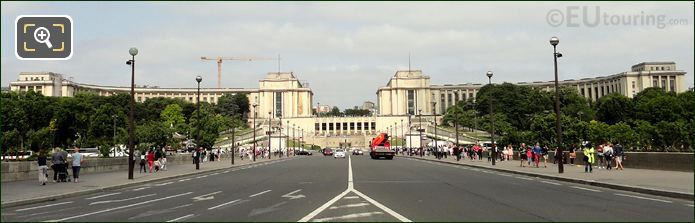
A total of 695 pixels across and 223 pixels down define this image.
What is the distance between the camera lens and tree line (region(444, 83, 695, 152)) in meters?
55.1

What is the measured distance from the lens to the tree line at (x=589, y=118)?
55062mm

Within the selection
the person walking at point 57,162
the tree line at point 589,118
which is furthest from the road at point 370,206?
the tree line at point 589,118

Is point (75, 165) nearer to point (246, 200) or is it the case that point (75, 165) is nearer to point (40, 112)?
point (246, 200)

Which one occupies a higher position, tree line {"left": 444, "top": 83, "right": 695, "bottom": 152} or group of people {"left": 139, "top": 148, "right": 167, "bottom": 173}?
tree line {"left": 444, "top": 83, "right": 695, "bottom": 152}

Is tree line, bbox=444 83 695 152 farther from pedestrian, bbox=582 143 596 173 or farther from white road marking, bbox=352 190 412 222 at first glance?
white road marking, bbox=352 190 412 222

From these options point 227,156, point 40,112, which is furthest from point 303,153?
point 40,112

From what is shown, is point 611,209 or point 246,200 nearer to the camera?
point 611,209

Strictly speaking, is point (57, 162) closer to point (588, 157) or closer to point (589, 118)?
point (588, 157)

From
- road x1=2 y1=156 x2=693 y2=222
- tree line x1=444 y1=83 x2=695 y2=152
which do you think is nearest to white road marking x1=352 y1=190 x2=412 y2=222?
road x1=2 y1=156 x2=693 y2=222

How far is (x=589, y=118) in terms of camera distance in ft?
426

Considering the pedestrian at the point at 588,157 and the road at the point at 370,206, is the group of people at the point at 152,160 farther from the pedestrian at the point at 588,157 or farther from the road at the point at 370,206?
the pedestrian at the point at 588,157

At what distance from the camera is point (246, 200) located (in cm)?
1712

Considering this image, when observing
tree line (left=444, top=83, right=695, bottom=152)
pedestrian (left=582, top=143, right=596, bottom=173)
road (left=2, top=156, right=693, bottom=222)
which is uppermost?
tree line (left=444, top=83, right=695, bottom=152)

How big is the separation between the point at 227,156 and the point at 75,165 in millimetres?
54853
